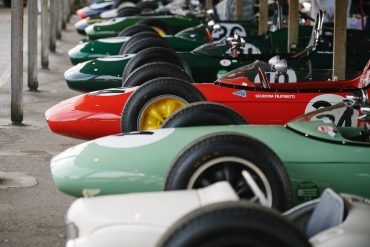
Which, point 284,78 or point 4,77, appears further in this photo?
point 4,77

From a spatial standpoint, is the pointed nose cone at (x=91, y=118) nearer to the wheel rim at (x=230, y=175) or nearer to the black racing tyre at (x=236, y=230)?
the wheel rim at (x=230, y=175)

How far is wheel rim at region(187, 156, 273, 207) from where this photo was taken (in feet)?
16.8

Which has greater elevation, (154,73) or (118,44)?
(154,73)

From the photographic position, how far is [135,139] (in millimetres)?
6066

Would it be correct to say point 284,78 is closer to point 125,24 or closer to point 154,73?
point 154,73

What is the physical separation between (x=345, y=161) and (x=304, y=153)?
254 mm

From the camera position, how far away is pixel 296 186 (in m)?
5.70

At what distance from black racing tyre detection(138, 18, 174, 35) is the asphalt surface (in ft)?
5.54

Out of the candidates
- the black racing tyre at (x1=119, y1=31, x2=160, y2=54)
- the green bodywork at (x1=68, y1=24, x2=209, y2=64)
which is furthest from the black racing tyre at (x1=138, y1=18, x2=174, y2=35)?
the black racing tyre at (x1=119, y1=31, x2=160, y2=54)

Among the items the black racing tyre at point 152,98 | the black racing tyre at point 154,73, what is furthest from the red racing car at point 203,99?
the black racing tyre at point 154,73

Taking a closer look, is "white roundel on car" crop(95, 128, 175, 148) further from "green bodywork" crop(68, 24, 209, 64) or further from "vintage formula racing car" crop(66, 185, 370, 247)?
"green bodywork" crop(68, 24, 209, 64)

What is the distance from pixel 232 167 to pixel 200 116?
4.60 feet

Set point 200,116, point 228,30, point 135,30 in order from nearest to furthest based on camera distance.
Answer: point 200,116, point 135,30, point 228,30

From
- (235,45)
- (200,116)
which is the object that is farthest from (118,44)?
(200,116)
